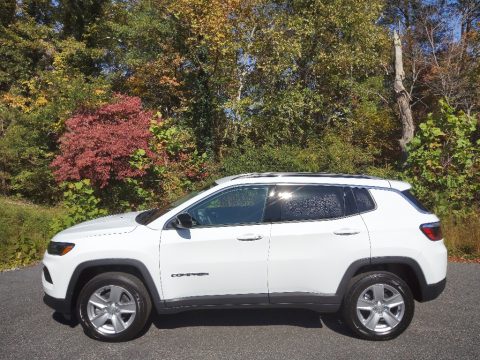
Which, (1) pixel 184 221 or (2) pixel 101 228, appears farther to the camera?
(2) pixel 101 228

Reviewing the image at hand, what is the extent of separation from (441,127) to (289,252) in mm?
6354

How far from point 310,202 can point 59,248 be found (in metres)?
2.60

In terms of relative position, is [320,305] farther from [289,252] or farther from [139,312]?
[139,312]

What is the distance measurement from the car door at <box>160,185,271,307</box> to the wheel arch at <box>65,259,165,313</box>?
4.8 inches

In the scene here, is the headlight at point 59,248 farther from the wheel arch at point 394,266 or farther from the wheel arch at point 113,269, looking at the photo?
the wheel arch at point 394,266

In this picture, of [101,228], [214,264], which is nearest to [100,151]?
[101,228]

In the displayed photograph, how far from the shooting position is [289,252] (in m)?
4.19

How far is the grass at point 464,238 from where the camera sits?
7754 mm

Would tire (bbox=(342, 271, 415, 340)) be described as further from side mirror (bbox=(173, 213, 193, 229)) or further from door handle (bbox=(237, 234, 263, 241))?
side mirror (bbox=(173, 213, 193, 229))

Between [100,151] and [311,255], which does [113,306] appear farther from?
[100,151]

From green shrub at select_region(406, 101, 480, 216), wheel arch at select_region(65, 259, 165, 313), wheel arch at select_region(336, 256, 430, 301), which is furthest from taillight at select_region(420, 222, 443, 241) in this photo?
green shrub at select_region(406, 101, 480, 216)

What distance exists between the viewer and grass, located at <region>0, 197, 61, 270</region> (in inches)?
294

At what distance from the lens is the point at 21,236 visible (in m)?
7.76

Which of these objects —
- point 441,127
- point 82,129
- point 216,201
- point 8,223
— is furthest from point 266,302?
point 82,129
